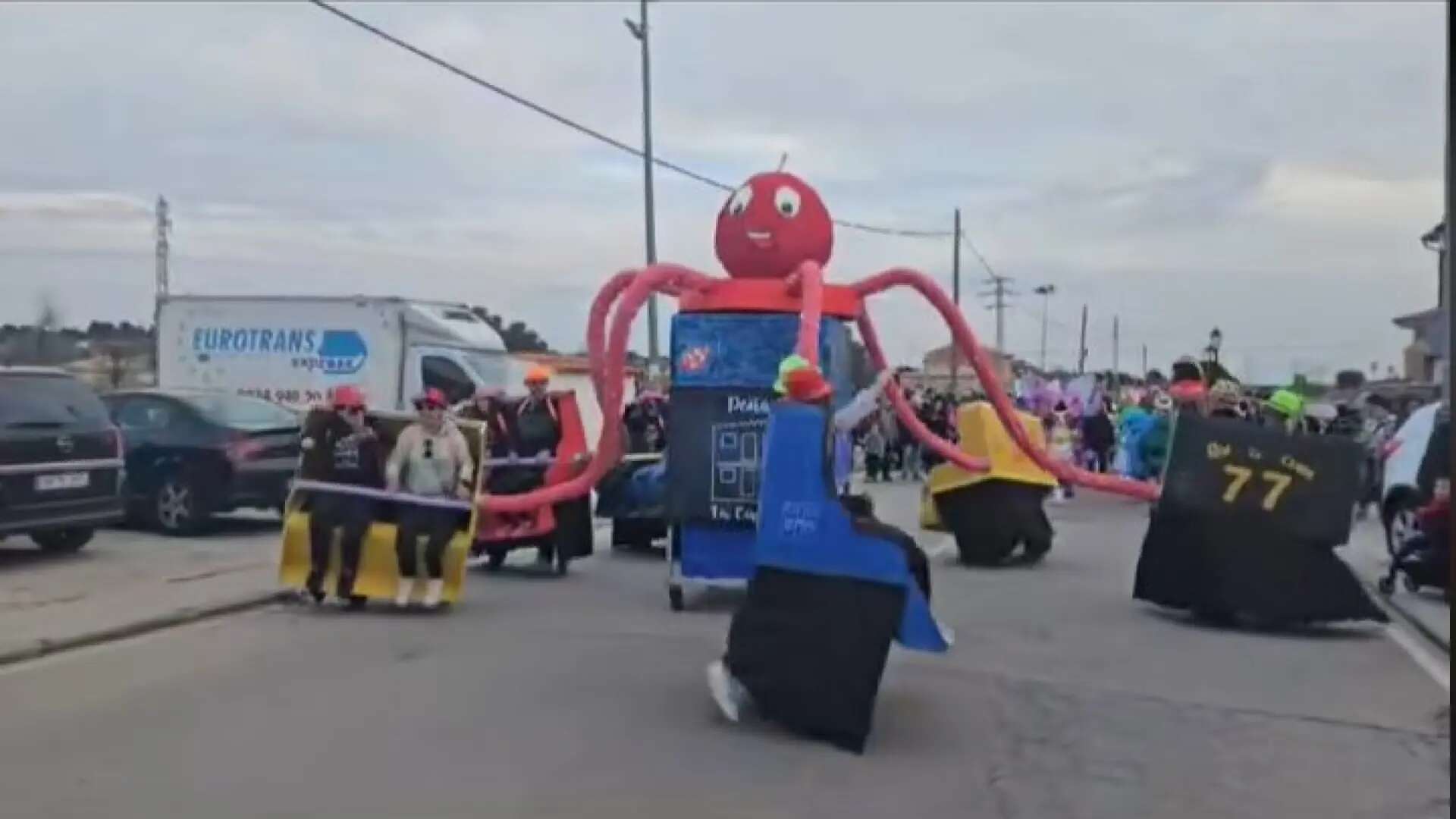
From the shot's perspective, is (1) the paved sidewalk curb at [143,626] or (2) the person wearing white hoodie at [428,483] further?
(2) the person wearing white hoodie at [428,483]

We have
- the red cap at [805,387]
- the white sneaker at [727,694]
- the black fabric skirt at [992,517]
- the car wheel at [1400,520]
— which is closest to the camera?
the white sneaker at [727,694]

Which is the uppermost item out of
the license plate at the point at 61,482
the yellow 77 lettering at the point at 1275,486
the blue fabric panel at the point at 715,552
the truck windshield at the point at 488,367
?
the truck windshield at the point at 488,367

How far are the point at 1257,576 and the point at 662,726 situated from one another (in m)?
5.70

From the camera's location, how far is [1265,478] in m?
13.1

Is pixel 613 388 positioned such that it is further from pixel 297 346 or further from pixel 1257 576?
pixel 297 346

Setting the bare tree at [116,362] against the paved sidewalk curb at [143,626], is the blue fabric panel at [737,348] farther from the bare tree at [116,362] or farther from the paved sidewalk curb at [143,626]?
the bare tree at [116,362]

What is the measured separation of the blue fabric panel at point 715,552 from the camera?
13.5m

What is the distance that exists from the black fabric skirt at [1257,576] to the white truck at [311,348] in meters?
15.0

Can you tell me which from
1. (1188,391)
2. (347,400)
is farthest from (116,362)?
(1188,391)

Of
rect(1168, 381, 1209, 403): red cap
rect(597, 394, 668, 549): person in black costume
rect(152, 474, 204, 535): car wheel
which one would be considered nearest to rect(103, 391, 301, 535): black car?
rect(152, 474, 204, 535): car wheel

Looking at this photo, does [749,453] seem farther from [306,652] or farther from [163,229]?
[163,229]

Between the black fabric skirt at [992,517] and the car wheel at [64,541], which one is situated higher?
the black fabric skirt at [992,517]

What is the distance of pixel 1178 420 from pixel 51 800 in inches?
352

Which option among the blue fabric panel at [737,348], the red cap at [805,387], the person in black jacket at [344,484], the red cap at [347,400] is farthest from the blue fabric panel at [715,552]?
Answer: the red cap at [805,387]
